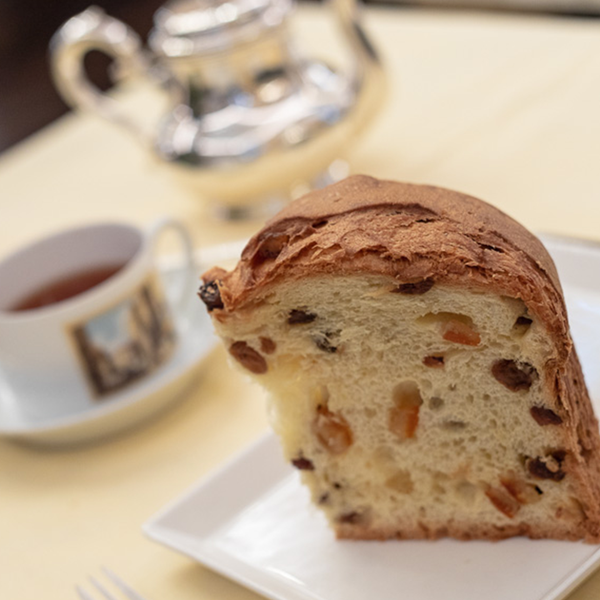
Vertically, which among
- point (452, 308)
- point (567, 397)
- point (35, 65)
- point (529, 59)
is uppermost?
point (452, 308)

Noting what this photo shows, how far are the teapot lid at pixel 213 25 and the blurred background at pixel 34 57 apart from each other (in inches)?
110

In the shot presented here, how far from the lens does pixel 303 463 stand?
934mm

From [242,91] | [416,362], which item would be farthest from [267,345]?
[242,91]

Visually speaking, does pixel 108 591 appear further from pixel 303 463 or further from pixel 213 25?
pixel 213 25

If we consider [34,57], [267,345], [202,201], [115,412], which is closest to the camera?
[267,345]

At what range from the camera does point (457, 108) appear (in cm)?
176

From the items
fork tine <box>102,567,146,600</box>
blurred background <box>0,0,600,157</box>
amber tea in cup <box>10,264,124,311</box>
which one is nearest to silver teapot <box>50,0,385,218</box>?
amber tea in cup <box>10,264,124,311</box>

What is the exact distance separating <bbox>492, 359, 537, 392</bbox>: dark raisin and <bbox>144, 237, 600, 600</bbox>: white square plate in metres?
0.16

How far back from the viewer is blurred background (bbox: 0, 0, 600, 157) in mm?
4316

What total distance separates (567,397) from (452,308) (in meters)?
0.13

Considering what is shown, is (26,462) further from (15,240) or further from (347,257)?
(15,240)

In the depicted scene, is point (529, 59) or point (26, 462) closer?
point (26, 462)

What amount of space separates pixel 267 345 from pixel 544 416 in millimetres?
271

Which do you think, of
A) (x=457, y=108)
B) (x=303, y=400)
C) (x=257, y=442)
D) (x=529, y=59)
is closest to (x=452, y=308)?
(x=303, y=400)
